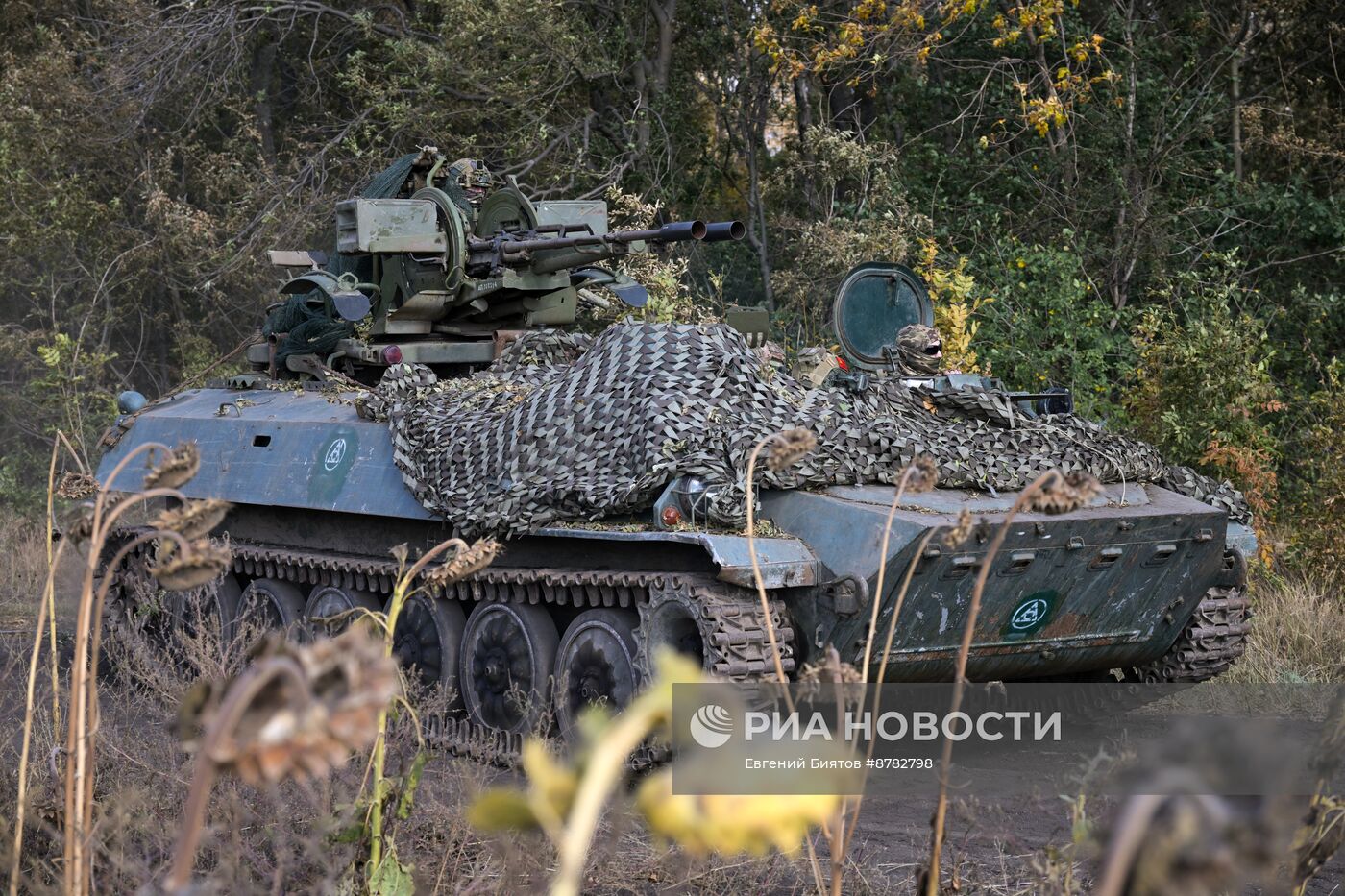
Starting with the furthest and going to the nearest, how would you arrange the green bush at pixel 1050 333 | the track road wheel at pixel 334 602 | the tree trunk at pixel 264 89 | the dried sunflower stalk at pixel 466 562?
the tree trunk at pixel 264 89 → the green bush at pixel 1050 333 → the track road wheel at pixel 334 602 → the dried sunflower stalk at pixel 466 562

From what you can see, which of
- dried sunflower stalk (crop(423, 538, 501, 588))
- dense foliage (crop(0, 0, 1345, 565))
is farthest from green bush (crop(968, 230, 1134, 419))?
dried sunflower stalk (crop(423, 538, 501, 588))

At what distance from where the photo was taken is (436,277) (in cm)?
959

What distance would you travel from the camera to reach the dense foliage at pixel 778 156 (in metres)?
14.9

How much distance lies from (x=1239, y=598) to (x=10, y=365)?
17661 mm

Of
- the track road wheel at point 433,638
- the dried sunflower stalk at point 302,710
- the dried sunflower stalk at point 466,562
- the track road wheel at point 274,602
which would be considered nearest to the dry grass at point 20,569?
the track road wheel at point 274,602

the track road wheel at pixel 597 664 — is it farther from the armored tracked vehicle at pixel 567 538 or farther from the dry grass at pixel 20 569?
the dry grass at pixel 20 569

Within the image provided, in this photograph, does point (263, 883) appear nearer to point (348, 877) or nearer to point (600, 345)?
point (348, 877)

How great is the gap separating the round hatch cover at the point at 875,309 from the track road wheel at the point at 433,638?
254cm

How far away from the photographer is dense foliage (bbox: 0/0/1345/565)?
1491 centimetres

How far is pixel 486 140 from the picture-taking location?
716 inches

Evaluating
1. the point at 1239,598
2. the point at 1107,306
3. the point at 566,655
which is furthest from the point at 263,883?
the point at 1107,306

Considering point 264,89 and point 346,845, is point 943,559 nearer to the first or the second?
point 346,845

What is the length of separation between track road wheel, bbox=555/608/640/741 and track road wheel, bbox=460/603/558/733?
0.44ft

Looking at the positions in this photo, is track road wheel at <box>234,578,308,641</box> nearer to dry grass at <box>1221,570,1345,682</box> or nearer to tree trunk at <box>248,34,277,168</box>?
dry grass at <box>1221,570,1345,682</box>
